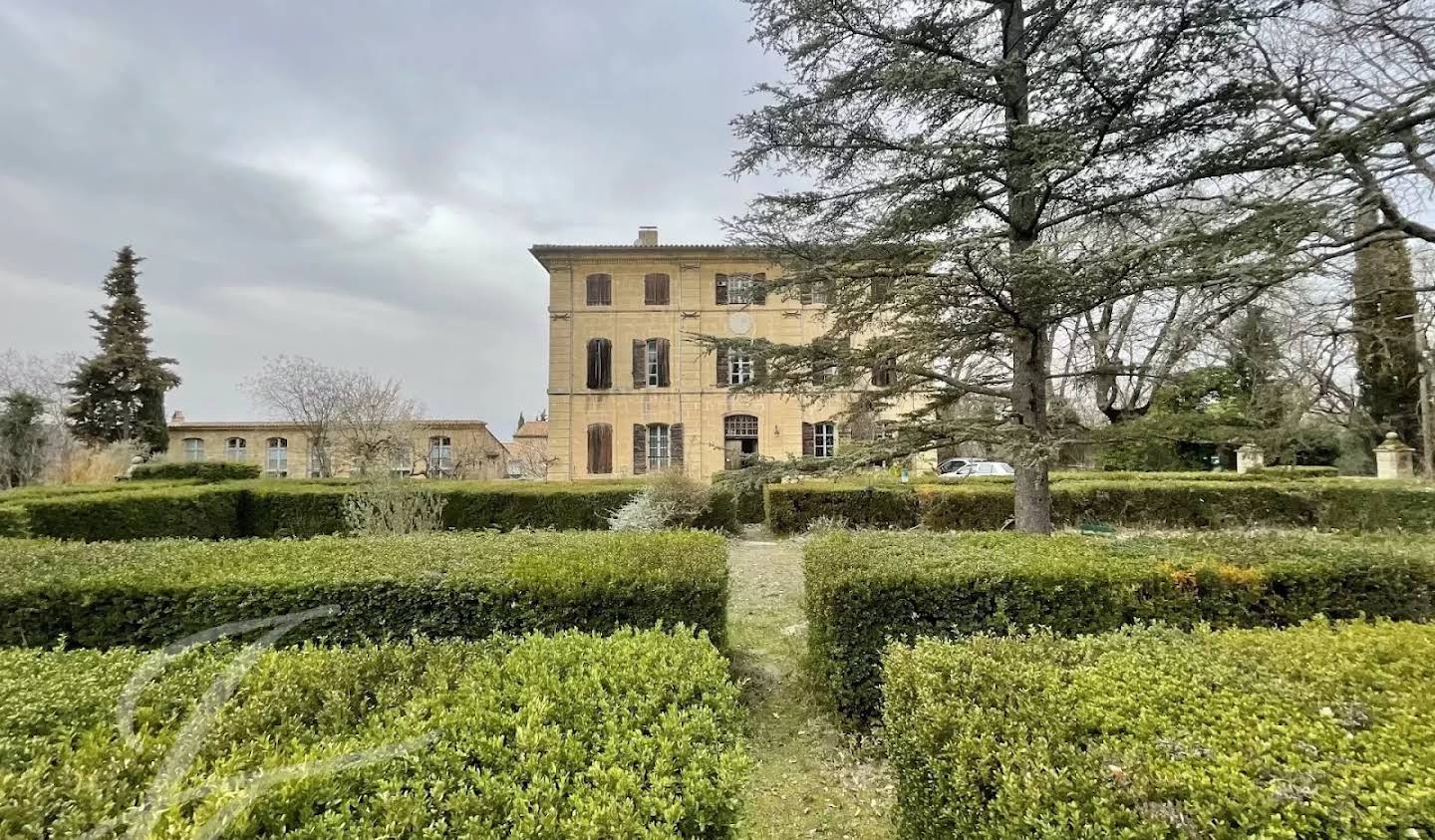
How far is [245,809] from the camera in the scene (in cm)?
113

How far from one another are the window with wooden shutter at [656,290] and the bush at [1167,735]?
20.7 meters

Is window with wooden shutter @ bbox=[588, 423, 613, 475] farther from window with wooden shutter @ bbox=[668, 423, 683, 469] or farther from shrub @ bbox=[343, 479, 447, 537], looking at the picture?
shrub @ bbox=[343, 479, 447, 537]

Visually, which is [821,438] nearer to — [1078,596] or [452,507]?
[452,507]

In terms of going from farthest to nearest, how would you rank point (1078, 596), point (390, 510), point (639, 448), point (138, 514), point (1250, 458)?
1. point (639, 448)
2. point (1250, 458)
3. point (138, 514)
4. point (390, 510)
5. point (1078, 596)

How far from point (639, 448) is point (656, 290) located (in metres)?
5.89

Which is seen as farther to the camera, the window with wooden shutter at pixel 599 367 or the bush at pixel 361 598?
the window with wooden shutter at pixel 599 367

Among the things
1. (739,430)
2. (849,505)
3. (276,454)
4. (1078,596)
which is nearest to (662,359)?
(739,430)

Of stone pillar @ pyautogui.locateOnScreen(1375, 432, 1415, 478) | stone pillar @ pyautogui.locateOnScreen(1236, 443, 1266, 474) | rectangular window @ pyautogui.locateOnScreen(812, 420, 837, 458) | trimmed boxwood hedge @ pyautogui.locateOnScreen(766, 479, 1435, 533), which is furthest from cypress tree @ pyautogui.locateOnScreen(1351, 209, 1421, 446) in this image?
rectangular window @ pyautogui.locateOnScreen(812, 420, 837, 458)

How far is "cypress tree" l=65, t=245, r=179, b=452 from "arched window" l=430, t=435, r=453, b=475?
9021 millimetres

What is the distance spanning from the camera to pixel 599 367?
22.1 meters

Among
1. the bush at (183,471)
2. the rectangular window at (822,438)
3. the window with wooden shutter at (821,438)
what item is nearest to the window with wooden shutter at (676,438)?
the window with wooden shutter at (821,438)

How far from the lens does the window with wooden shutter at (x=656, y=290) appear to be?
2217 centimetres

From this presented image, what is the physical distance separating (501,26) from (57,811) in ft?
27.3

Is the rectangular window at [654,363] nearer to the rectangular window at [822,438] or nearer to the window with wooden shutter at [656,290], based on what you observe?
the window with wooden shutter at [656,290]
